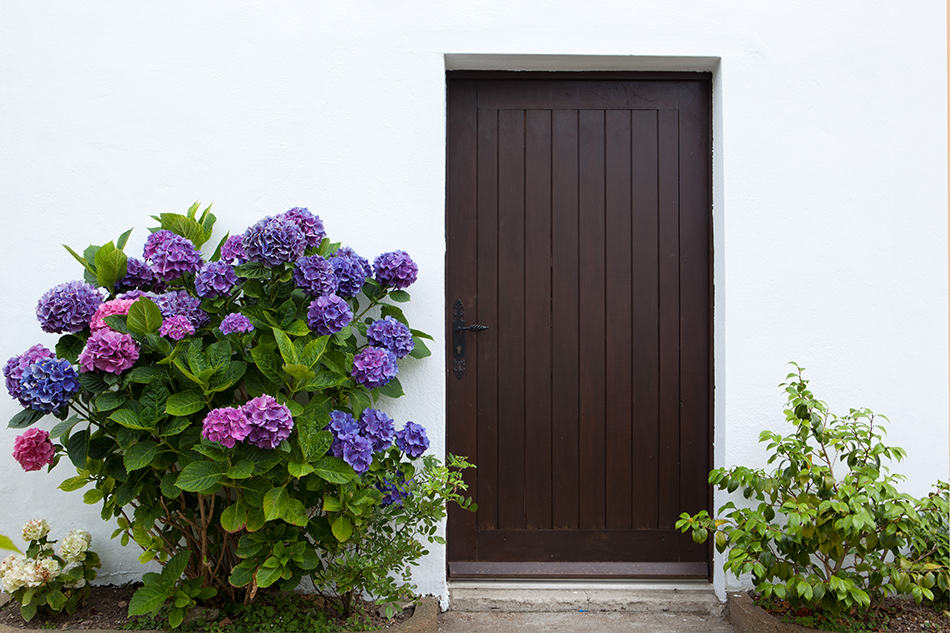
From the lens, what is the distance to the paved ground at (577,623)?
8.82ft

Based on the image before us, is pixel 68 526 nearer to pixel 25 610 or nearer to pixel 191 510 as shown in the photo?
pixel 25 610

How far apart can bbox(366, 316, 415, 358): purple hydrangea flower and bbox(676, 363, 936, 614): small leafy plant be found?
1.20 meters

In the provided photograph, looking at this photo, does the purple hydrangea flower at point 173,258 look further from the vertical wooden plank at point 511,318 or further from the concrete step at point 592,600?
the concrete step at point 592,600

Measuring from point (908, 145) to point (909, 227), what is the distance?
0.33m

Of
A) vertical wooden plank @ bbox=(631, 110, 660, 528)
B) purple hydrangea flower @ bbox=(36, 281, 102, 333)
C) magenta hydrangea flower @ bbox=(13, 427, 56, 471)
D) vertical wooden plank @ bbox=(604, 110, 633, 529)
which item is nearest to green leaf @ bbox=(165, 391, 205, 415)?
purple hydrangea flower @ bbox=(36, 281, 102, 333)

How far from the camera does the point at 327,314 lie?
2350mm

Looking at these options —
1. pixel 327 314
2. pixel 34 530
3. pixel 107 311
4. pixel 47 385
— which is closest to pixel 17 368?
pixel 47 385

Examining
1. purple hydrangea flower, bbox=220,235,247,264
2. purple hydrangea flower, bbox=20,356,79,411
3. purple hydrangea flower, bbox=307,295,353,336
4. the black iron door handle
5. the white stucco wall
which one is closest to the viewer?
purple hydrangea flower, bbox=20,356,79,411

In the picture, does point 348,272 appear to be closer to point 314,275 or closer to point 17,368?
point 314,275

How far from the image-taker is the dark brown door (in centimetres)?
Result: 301

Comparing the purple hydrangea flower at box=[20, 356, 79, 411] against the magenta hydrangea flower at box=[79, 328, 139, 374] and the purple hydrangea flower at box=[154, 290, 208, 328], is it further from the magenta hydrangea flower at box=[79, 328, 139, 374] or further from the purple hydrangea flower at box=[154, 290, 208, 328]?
the purple hydrangea flower at box=[154, 290, 208, 328]

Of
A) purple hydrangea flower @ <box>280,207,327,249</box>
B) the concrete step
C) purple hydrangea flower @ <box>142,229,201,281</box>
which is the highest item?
Result: purple hydrangea flower @ <box>280,207,327,249</box>

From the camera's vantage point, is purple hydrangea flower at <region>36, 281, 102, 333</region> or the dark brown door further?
the dark brown door

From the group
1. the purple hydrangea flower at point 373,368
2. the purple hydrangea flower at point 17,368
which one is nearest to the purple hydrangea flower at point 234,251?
the purple hydrangea flower at point 373,368
